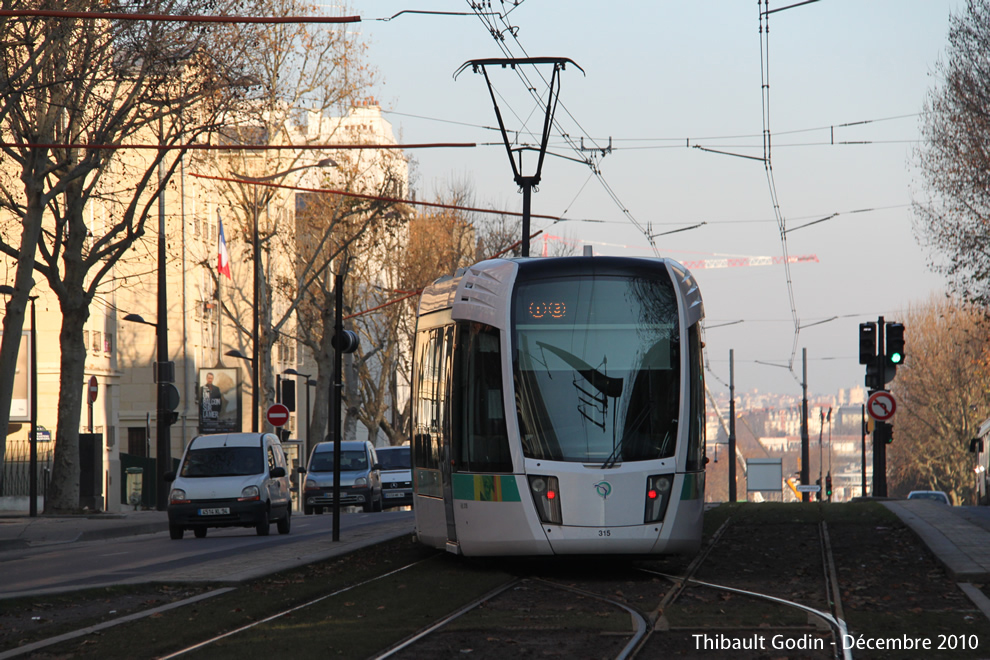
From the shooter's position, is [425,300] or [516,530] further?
[425,300]

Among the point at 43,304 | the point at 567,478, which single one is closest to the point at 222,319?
the point at 43,304

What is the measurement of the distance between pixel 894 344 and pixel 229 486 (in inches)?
515

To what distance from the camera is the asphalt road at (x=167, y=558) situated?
14984 mm

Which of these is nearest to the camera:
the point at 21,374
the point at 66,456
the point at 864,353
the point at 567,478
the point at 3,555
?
the point at 567,478

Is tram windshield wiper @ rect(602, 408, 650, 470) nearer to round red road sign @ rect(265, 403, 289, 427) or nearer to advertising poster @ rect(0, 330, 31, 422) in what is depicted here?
round red road sign @ rect(265, 403, 289, 427)

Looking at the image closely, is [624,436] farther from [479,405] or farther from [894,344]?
[894,344]

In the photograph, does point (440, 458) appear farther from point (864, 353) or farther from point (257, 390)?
point (257, 390)

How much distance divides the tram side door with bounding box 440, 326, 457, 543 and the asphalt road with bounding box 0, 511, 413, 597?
1.89 m

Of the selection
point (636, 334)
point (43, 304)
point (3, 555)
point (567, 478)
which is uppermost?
point (43, 304)

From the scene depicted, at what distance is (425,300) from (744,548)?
16.0 feet

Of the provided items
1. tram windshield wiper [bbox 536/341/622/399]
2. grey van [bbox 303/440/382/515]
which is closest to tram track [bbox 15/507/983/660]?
tram windshield wiper [bbox 536/341/622/399]

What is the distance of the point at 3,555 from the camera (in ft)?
73.7

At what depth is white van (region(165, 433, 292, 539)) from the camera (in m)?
24.9

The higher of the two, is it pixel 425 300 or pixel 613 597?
pixel 425 300
